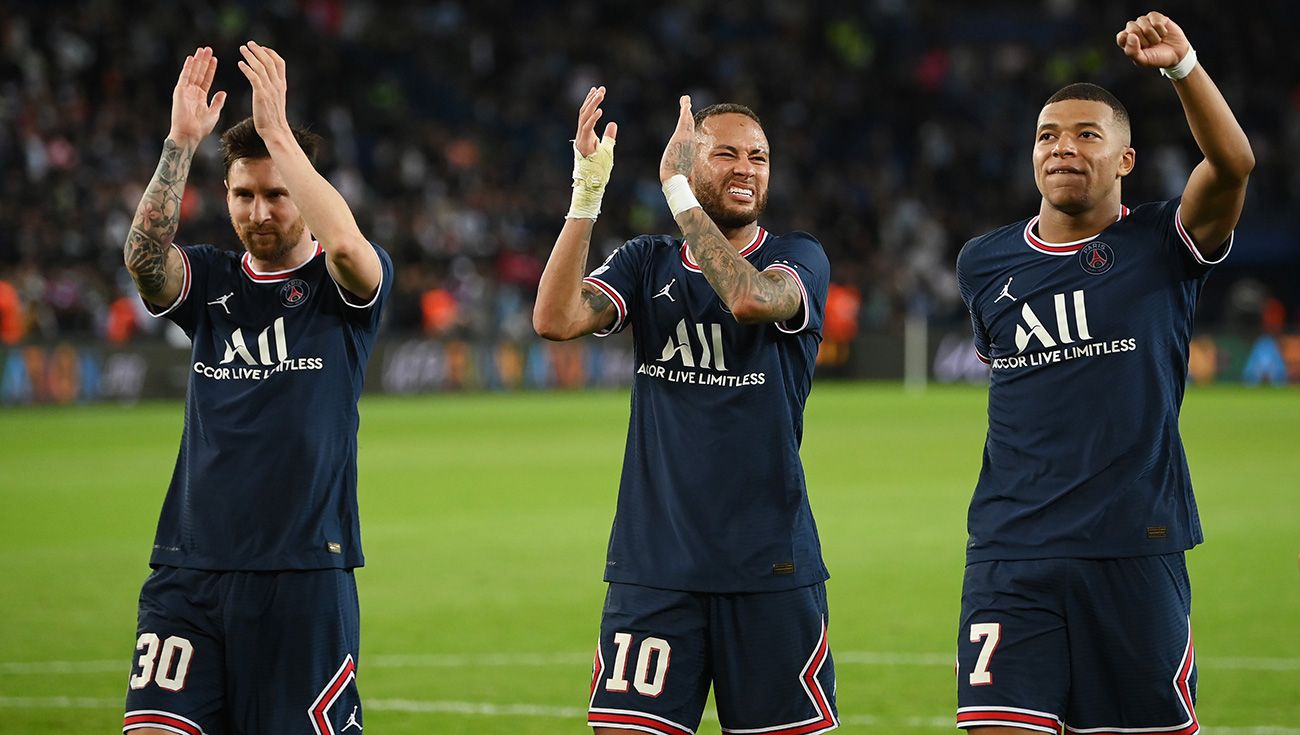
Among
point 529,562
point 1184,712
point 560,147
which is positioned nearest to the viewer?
point 1184,712

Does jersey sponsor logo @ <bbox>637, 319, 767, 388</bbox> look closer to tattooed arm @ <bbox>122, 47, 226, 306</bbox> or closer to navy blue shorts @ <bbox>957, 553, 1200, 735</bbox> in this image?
navy blue shorts @ <bbox>957, 553, 1200, 735</bbox>

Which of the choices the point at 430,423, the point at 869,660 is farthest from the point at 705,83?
the point at 869,660

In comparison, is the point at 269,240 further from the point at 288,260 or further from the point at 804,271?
the point at 804,271

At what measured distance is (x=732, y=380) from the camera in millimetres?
5191

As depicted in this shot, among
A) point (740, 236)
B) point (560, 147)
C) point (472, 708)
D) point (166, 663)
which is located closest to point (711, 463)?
point (740, 236)

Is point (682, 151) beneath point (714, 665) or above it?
above

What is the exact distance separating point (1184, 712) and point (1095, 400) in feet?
2.98

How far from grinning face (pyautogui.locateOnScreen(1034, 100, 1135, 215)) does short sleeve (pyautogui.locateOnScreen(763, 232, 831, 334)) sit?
2.30ft

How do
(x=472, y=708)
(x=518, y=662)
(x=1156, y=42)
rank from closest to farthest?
(x=1156, y=42) < (x=472, y=708) < (x=518, y=662)

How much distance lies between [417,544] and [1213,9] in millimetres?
31899

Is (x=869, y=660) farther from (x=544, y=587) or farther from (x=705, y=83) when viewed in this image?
(x=705, y=83)

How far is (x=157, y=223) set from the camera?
5.28 meters

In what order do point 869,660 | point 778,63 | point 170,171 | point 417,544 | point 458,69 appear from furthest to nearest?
point 778,63 → point 458,69 → point 417,544 → point 869,660 → point 170,171

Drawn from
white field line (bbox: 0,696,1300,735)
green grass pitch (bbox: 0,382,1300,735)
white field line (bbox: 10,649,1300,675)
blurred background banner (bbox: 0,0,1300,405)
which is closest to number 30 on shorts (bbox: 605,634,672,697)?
green grass pitch (bbox: 0,382,1300,735)
